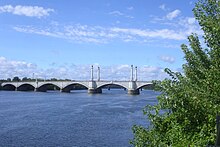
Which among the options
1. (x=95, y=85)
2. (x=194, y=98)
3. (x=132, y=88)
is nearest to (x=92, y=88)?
(x=95, y=85)

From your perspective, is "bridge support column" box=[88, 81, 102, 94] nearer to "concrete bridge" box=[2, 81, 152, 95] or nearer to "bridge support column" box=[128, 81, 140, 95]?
"concrete bridge" box=[2, 81, 152, 95]

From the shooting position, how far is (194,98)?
1341cm

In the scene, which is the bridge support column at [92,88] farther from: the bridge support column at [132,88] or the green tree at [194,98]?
the green tree at [194,98]

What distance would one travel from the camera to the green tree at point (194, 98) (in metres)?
12.7

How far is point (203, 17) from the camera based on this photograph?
14.5 m

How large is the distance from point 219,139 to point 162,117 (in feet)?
11.1

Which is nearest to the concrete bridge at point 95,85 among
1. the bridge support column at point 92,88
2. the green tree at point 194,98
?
the bridge support column at point 92,88

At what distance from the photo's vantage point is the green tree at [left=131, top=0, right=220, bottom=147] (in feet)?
41.7

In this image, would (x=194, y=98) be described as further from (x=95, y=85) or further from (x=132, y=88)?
(x=95, y=85)

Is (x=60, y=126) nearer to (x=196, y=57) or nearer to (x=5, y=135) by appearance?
(x=5, y=135)

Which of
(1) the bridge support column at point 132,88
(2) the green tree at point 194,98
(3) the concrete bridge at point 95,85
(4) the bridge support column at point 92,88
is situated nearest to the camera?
(2) the green tree at point 194,98

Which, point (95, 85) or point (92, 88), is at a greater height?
point (95, 85)

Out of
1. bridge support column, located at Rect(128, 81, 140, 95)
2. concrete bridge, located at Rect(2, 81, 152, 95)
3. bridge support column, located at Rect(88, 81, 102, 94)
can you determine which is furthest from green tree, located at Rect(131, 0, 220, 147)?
bridge support column, located at Rect(88, 81, 102, 94)

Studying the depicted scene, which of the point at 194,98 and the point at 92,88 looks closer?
the point at 194,98
